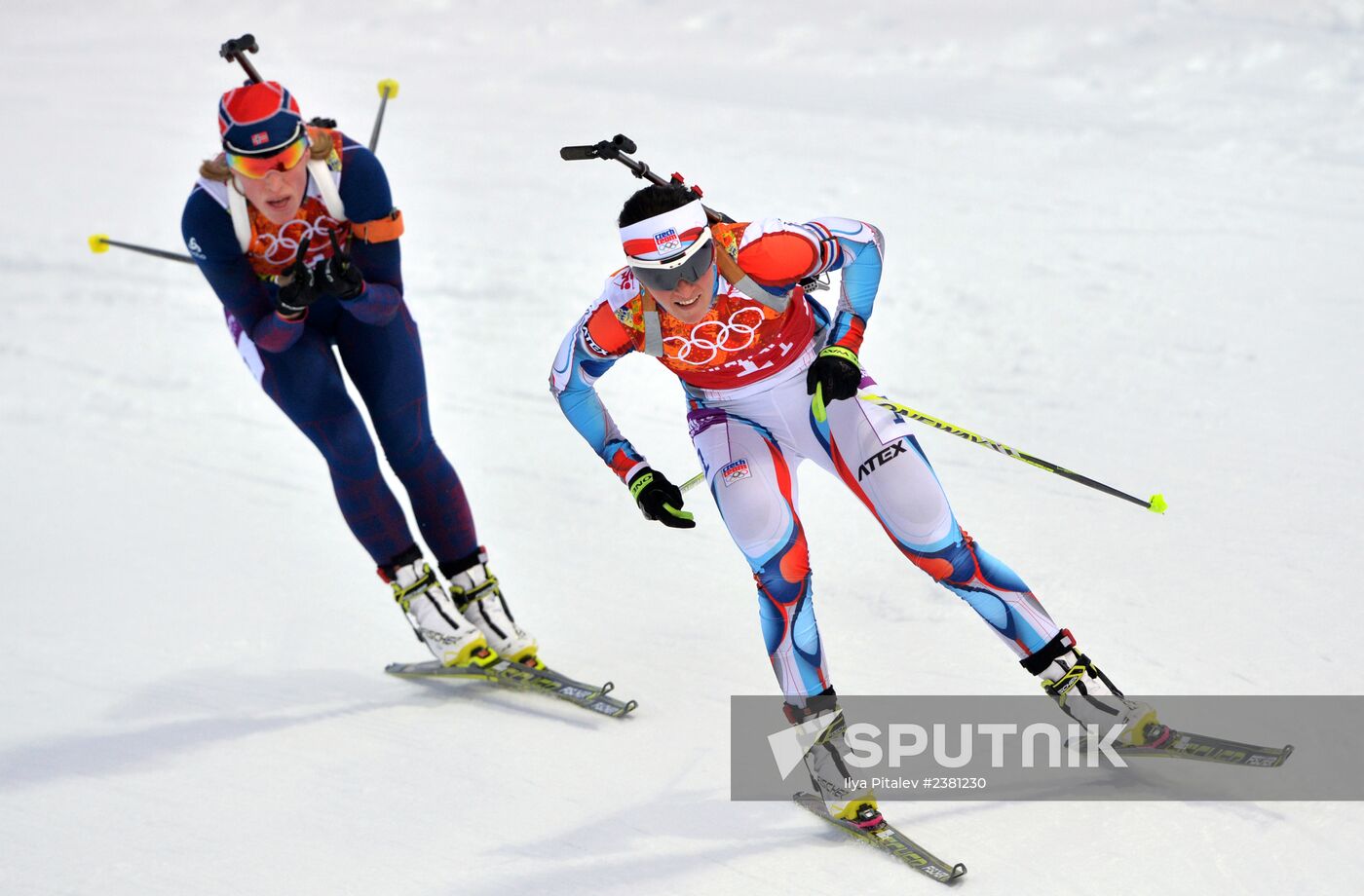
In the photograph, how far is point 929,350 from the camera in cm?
720

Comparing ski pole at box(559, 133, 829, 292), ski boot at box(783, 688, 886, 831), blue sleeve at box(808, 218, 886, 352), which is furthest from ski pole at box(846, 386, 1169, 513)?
ski boot at box(783, 688, 886, 831)

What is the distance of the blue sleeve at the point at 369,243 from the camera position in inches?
162

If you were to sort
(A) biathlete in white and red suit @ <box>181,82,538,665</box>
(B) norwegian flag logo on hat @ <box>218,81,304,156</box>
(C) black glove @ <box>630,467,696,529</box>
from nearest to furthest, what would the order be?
(C) black glove @ <box>630,467,696,529</box> → (B) norwegian flag logo on hat @ <box>218,81,304,156</box> → (A) biathlete in white and red suit @ <box>181,82,538,665</box>

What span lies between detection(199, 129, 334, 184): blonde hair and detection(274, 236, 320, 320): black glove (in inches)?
11.0

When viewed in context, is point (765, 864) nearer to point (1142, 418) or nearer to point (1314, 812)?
point (1314, 812)

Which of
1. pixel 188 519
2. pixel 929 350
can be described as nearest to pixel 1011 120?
pixel 929 350

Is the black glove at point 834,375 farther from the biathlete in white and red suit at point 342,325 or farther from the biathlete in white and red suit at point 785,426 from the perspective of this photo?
the biathlete in white and red suit at point 342,325

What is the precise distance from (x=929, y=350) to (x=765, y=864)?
4.21 metres

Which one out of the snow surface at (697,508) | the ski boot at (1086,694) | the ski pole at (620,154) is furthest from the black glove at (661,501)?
the ski boot at (1086,694)

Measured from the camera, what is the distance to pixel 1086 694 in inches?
138

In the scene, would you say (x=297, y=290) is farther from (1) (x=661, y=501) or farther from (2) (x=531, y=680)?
(2) (x=531, y=680)

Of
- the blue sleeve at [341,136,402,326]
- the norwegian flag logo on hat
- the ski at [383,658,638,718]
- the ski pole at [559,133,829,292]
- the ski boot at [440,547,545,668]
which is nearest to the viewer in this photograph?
the ski pole at [559,133,829,292]

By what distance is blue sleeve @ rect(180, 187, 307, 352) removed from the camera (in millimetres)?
4027

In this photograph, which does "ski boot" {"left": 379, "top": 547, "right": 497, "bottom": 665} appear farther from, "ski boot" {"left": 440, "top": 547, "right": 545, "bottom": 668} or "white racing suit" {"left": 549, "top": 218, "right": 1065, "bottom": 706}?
"white racing suit" {"left": 549, "top": 218, "right": 1065, "bottom": 706}
